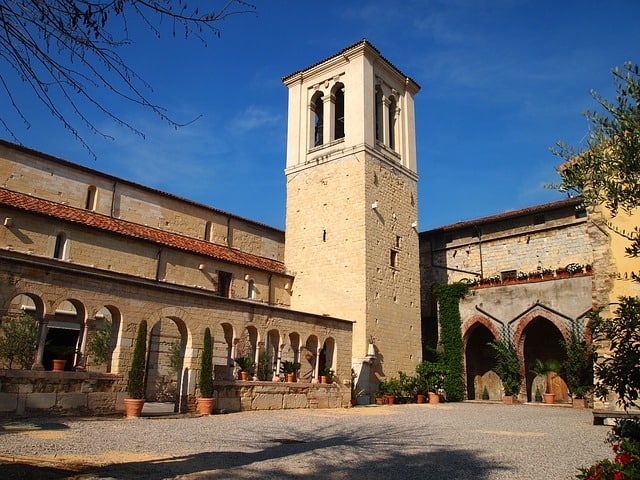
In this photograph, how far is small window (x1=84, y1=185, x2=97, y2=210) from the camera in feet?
76.5

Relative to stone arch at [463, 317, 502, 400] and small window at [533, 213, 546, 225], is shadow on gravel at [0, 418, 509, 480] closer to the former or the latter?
stone arch at [463, 317, 502, 400]

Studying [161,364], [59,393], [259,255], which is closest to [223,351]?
[161,364]

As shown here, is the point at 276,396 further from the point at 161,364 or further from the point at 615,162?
the point at 615,162

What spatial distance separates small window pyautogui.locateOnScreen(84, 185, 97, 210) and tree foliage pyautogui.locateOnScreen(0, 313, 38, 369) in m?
11.5

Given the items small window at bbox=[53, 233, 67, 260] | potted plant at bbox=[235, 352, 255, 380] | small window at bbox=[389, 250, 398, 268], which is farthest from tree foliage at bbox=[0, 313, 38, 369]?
small window at bbox=[389, 250, 398, 268]

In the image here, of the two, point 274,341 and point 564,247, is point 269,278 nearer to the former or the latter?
point 274,341

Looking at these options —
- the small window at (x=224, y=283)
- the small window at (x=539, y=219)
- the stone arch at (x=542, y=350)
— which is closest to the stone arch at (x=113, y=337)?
the small window at (x=224, y=283)

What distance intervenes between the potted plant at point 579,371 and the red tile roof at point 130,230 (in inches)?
542

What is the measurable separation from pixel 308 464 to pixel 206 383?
26.2 ft

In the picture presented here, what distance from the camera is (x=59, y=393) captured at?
12203 mm

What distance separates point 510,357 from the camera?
24812mm

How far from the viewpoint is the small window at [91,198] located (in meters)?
23.3

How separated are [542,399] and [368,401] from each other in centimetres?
962

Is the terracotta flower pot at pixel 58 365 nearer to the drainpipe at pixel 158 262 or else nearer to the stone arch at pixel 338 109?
the drainpipe at pixel 158 262
